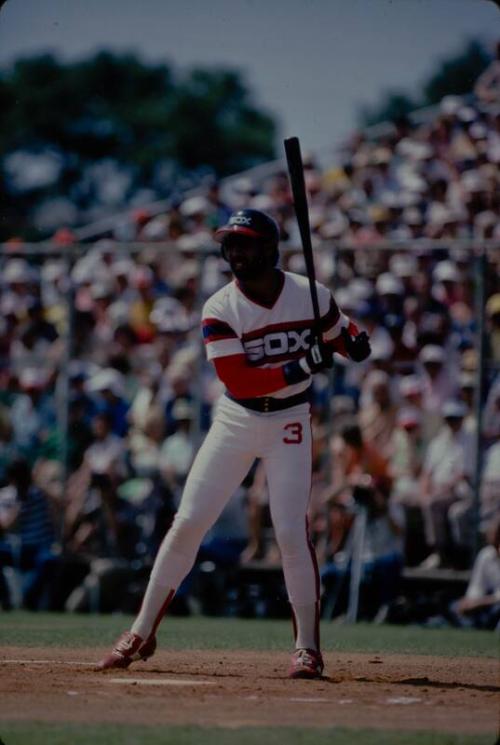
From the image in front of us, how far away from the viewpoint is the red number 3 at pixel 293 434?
25.2 ft

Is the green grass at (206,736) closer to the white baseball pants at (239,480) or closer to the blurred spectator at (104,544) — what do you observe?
the white baseball pants at (239,480)

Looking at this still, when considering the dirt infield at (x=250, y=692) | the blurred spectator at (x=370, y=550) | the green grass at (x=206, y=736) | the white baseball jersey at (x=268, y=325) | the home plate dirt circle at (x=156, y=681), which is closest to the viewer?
the green grass at (x=206, y=736)

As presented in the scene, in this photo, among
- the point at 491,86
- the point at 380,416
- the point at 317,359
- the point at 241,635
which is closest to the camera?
the point at 317,359

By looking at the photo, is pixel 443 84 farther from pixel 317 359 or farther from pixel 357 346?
pixel 317 359

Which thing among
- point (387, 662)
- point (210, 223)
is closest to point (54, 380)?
point (210, 223)

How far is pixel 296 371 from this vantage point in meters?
7.46

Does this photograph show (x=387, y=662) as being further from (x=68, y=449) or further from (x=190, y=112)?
(x=190, y=112)

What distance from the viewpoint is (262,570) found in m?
13.4

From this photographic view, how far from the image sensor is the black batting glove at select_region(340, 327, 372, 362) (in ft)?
25.4

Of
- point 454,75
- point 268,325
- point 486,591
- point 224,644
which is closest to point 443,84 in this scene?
point 454,75

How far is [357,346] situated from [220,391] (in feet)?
19.8

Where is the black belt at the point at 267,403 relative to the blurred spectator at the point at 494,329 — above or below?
below

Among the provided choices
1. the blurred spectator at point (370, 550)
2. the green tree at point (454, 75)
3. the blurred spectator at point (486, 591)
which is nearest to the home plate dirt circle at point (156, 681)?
the blurred spectator at point (486, 591)

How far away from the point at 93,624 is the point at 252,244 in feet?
16.9
